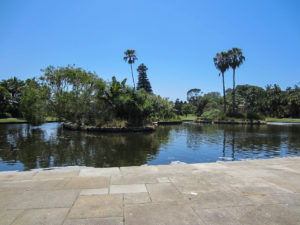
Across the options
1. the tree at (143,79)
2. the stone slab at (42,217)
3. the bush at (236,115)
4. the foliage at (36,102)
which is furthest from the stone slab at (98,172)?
the tree at (143,79)

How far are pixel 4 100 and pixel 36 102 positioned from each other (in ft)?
80.6

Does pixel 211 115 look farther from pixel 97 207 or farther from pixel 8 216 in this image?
pixel 8 216

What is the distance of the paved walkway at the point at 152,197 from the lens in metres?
2.94

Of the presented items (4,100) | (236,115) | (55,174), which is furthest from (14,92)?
(55,174)

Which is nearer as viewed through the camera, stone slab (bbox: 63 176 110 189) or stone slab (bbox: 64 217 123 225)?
stone slab (bbox: 64 217 123 225)

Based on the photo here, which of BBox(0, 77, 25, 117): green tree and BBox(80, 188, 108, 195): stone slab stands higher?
BBox(0, 77, 25, 117): green tree

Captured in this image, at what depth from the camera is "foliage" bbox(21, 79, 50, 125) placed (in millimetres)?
23703

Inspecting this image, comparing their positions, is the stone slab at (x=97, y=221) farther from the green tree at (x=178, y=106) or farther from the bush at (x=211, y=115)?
the green tree at (x=178, y=106)

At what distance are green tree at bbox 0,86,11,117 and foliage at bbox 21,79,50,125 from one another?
865 inches

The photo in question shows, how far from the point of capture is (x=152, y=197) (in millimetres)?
3680

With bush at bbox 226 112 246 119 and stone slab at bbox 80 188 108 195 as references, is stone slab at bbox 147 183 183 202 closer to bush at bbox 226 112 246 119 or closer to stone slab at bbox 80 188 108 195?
stone slab at bbox 80 188 108 195

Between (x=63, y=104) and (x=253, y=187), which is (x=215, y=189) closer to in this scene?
(x=253, y=187)

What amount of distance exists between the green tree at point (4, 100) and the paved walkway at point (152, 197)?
4510 cm

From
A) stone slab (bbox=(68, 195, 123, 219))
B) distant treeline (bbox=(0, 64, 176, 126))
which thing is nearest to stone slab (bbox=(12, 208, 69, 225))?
stone slab (bbox=(68, 195, 123, 219))
